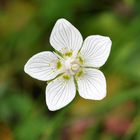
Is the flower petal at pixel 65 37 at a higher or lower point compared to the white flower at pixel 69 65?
higher

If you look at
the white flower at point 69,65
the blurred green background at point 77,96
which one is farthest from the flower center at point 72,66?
the blurred green background at point 77,96

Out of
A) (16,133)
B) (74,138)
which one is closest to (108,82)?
(74,138)

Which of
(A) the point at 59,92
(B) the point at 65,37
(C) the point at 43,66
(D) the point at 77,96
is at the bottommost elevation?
(D) the point at 77,96

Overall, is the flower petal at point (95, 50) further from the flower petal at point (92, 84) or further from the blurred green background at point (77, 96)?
the blurred green background at point (77, 96)

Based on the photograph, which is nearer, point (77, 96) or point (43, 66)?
point (43, 66)

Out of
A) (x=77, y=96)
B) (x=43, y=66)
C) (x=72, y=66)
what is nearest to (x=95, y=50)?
(x=72, y=66)

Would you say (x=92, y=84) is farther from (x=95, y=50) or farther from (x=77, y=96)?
(x=77, y=96)
